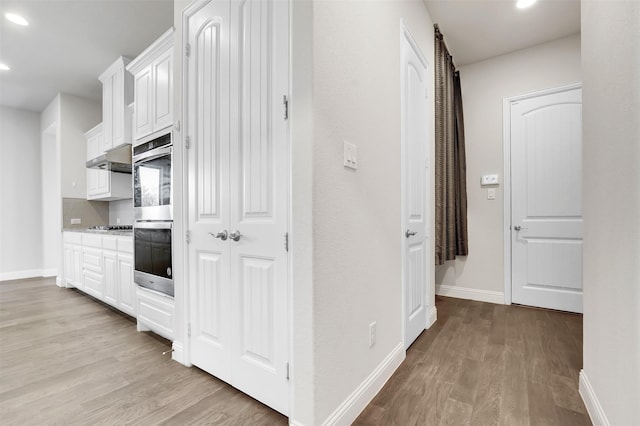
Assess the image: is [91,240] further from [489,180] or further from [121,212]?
[489,180]

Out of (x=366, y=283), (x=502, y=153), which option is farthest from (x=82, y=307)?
(x=502, y=153)

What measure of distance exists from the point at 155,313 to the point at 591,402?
2.77m

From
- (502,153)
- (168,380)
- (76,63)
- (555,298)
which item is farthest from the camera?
(76,63)

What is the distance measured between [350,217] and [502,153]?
271cm

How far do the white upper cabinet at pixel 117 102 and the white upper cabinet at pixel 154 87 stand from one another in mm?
950

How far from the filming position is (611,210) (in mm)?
1213

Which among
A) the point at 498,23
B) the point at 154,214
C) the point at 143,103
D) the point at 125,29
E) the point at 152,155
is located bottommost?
the point at 154,214

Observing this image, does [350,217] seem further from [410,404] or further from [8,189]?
[8,189]

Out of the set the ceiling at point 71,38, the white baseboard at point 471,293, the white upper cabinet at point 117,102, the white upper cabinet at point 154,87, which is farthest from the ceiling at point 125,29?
the white baseboard at point 471,293

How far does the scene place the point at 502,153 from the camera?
10.7ft

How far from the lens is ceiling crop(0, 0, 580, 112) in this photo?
2.58 meters

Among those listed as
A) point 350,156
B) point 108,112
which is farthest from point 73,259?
point 350,156

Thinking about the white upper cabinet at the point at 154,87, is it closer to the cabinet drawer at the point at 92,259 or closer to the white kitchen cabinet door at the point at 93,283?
the cabinet drawer at the point at 92,259

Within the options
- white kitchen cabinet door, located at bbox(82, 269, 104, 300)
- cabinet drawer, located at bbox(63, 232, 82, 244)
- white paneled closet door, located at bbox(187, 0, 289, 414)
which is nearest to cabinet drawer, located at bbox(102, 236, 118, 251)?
white kitchen cabinet door, located at bbox(82, 269, 104, 300)
